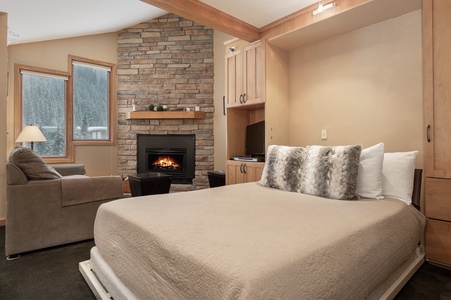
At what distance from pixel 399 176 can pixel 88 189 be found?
2.85 m

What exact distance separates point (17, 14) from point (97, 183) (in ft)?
8.84

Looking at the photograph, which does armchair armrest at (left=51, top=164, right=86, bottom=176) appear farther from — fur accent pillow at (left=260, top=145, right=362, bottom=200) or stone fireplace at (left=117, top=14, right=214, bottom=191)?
fur accent pillow at (left=260, top=145, right=362, bottom=200)

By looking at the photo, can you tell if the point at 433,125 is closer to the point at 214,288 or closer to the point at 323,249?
the point at 323,249

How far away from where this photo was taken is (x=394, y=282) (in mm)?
1648

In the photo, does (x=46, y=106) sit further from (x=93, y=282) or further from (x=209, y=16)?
(x=93, y=282)

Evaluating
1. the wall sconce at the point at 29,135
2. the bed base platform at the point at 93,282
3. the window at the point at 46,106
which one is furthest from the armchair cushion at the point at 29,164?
the window at the point at 46,106

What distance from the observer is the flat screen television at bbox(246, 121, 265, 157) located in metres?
3.49

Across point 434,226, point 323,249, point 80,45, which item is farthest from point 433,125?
point 80,45

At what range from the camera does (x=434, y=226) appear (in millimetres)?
2082

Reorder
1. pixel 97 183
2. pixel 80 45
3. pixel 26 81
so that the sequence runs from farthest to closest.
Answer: pixel 80 45 < pixel 26 81 < pixel 97 183

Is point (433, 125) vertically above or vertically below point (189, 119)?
below

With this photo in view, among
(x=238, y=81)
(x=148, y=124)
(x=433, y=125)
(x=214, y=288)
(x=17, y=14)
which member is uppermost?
(x=17, y=14)

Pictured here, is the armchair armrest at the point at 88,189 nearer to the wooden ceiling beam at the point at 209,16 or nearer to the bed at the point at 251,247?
the bed at the point at 251,247

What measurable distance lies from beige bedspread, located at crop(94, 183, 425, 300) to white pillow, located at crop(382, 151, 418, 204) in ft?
0.43
